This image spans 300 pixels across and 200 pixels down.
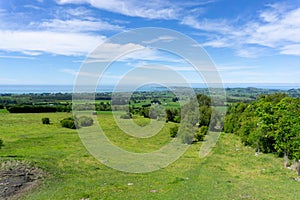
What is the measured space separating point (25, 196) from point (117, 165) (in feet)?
30.4

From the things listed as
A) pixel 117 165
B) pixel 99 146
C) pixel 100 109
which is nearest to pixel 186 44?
pixel 117 165

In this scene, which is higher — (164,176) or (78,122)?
(78,122)

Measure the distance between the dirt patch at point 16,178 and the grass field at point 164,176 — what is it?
81 centimetres

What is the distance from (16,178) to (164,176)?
11.5 metres

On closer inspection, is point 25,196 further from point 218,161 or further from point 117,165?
point 218,161

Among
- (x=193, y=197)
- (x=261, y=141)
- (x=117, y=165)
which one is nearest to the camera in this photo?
(x=193, y=197)

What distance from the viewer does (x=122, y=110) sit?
130 feet

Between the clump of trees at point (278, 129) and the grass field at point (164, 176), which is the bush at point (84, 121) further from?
the clump of trees at point (278, 129)

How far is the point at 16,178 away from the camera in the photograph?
20125 millimetres

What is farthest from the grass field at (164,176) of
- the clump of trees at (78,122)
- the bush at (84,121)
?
the clump of trees at (78,122)

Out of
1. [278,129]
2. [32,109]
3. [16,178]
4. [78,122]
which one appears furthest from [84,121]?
[32,109]

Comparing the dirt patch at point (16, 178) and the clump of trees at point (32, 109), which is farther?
the clump of trees at point (32, 109)

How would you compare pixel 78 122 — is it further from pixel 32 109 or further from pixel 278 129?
pixel 32 109

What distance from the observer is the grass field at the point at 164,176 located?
17250 mm
